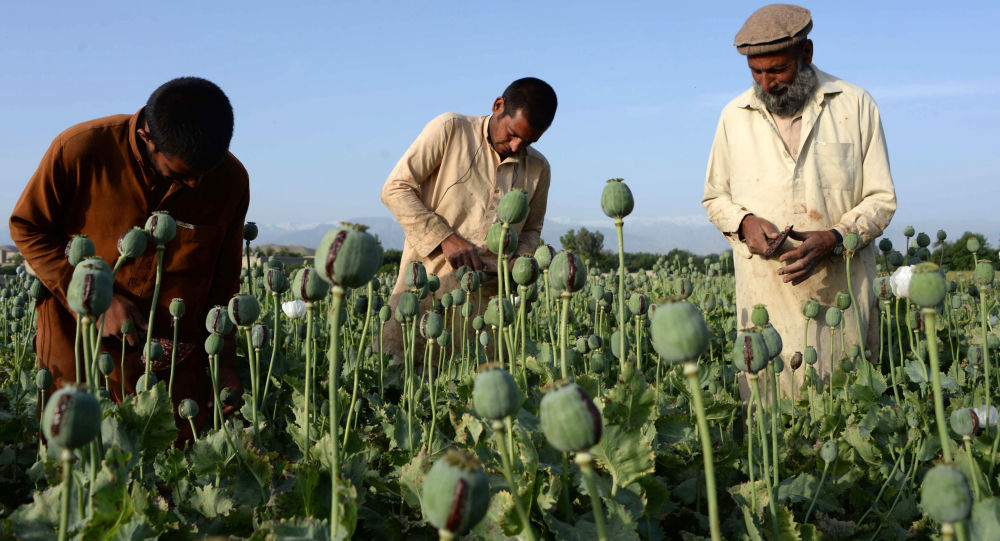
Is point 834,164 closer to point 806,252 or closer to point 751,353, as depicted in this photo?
point 806,252

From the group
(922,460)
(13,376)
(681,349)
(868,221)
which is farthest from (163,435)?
(868,221)

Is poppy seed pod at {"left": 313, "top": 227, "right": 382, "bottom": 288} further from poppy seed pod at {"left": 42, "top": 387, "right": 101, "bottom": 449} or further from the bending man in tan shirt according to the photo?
the bending man in tan shirt

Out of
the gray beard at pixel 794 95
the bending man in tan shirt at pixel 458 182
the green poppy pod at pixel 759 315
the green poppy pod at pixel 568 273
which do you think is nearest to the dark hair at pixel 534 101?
the bending man in tan shirt at pixel 458 182

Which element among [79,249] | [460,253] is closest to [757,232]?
[460,253]

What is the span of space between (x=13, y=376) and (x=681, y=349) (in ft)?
12.7

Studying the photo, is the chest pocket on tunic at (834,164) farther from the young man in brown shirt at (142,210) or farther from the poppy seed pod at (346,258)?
the poppy seed pod at (346,258)

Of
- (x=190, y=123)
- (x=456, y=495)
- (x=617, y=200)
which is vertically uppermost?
(x=190, y=123)

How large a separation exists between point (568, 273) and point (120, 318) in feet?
5.73

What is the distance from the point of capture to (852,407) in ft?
9.04

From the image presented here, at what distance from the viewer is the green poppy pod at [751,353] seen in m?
1.56

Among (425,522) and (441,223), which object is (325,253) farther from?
(441,223)

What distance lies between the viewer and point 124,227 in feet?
9.91

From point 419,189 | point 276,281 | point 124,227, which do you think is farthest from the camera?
point 419,189

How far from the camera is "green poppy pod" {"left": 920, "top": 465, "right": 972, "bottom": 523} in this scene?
1.07 m
